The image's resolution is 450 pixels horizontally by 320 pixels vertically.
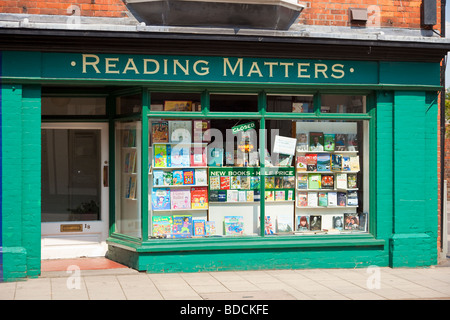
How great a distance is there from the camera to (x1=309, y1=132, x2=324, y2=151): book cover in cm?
1065

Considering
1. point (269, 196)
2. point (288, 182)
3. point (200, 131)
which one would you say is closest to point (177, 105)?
point (200, 131)

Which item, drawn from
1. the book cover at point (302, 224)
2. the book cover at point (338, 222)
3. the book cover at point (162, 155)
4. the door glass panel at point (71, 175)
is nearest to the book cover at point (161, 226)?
the book cover at point (162, 155)

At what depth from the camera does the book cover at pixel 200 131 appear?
10.2 metres

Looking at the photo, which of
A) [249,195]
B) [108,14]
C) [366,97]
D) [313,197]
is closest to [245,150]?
[249,195]

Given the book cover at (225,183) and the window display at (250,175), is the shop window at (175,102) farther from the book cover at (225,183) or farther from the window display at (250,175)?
the book cover at (225,183)

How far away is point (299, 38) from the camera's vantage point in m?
9.88

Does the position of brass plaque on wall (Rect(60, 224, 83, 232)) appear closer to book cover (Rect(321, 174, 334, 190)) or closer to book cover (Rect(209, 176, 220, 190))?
book cover (Rect(209, 176, 220, 190))

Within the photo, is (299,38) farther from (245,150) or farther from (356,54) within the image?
(245,150)

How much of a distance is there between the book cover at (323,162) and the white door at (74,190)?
11.9ft

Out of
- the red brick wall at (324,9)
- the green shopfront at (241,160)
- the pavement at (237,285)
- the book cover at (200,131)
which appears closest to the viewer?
the pavement at (237,285)

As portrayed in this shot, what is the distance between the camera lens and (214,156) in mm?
10344
